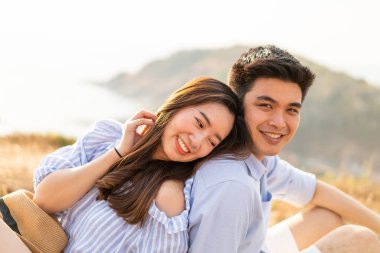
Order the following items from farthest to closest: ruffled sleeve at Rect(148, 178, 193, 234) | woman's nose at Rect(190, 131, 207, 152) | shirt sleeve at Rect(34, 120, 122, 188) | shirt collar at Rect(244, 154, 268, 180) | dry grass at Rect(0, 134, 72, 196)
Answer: dry grass at Rect(0, 134, 72, 196) < shirt collar at Rect(244, 154, 268, 180) < shirt sleeve at Rect(34, 120, 122, 188) < woman's nose at Rect(190, 131, 207, 152) < ruffled sleeve at Rect(148, 178, 193, 234)

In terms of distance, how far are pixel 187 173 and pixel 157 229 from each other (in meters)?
0.38

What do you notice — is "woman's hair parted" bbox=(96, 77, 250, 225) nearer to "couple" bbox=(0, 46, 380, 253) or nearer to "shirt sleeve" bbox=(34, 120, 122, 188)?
"couple" bbox=(0, 46, 380, 253)

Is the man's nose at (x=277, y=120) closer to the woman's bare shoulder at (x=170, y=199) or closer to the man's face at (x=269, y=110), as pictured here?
the man's face at (x=269, y=110)

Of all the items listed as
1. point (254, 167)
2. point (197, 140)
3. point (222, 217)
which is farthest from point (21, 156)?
point (222, 217)

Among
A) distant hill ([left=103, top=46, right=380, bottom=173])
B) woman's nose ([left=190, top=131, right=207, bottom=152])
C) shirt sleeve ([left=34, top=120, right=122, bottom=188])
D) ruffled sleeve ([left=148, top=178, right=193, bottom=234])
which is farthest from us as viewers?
distant hill ([left=103, top=46, right=380, bottom=173])

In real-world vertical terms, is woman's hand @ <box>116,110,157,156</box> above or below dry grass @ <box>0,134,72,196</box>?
above

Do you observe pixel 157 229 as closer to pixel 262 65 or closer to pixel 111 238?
pixel 111 238

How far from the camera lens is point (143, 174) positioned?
2.58 meters

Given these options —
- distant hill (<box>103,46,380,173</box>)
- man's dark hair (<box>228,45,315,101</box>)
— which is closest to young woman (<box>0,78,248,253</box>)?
man's dark hair (<box>228,45,315,101</box>)

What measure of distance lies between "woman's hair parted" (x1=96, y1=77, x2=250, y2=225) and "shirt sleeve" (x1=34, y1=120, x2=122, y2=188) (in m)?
0.22

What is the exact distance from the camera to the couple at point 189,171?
7.54ft

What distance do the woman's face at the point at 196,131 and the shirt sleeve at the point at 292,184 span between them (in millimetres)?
938

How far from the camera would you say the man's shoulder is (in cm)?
233

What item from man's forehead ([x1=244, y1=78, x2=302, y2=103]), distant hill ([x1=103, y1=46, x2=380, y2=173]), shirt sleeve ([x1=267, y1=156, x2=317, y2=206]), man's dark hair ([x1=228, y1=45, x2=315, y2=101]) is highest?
man's dark hair ([x1=228, y1=45, x2=315, y2=101])
